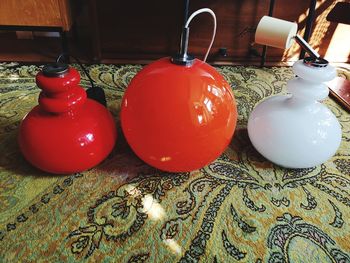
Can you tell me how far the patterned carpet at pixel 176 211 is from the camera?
25.4 inches

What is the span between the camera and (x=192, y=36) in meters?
1.54

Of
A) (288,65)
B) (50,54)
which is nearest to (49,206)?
(50,54)

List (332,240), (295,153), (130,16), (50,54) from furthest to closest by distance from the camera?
(50,54)
(130,16)
(295,153)
(332,240)

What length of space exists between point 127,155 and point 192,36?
88 cm

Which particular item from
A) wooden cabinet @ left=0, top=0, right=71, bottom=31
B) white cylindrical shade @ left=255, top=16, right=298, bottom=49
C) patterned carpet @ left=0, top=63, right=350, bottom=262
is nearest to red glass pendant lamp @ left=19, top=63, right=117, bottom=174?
patterned carpet @ left=0, top=63, right=350, bottom=262

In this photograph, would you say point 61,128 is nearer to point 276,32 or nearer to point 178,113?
point 178,113

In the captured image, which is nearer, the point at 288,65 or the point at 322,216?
the point at 322,216

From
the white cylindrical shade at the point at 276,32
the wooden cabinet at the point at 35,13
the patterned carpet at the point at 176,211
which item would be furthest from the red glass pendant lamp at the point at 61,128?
the wooden cabinet at the point at 35,13

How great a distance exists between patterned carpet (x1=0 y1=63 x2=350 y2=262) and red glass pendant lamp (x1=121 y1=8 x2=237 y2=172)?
114 millimetres

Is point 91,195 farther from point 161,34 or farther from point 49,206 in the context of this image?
point 161,34

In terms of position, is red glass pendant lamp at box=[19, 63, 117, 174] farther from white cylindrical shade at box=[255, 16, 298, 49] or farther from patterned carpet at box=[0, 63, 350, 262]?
white cylindrical shade at box=[255, 16, 298, 49]

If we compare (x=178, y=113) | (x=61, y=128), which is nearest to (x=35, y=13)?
(x=61, y=128)

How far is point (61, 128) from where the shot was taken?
745mm

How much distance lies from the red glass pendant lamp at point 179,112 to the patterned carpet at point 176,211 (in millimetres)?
114
